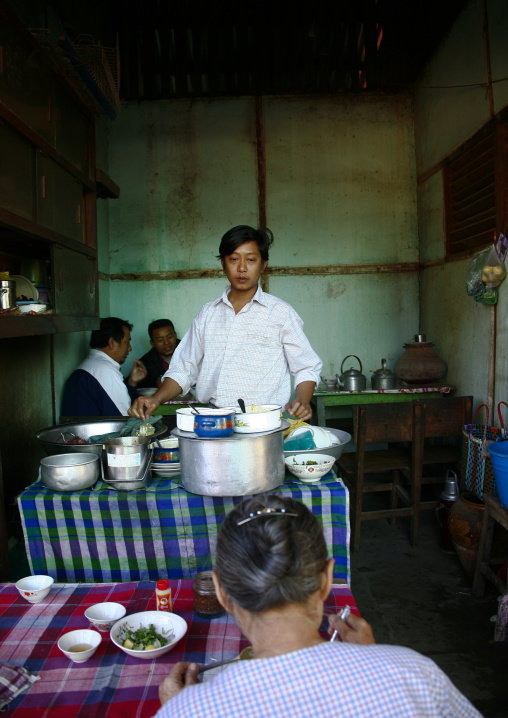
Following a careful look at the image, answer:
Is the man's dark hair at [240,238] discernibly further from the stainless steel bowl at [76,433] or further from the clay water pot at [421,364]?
the clay water pot at [421,364]

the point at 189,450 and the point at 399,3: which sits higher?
the point at 399,3

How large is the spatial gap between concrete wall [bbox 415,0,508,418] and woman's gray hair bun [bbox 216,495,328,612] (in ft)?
11.5

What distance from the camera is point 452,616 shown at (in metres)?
3.17

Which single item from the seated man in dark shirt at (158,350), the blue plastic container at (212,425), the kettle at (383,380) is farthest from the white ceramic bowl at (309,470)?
the seated man in dark shirt at (158,350)

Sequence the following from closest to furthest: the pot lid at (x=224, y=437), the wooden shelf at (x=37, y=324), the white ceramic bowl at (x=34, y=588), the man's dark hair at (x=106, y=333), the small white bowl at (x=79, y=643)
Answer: the small white bowl at (x=79, y=643) → the white ceramic bowl at (x=34, y=588) → the pot lid at (x=224, y=437) → the wooden shelf at (x=37, y=324) → the man's dark hair at (x=106, y=333)

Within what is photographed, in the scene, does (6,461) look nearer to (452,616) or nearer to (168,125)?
(452,616)

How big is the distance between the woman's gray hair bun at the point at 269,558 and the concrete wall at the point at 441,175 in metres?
3.52

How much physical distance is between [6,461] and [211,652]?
223cm

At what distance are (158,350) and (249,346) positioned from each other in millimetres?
3072

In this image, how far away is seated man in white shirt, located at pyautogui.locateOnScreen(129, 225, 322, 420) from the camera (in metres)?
2.92

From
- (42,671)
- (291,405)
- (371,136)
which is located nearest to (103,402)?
(291,405)

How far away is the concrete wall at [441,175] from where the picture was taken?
13.9 feet

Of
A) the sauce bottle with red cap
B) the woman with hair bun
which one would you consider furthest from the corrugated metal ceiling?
the woman with hair bun

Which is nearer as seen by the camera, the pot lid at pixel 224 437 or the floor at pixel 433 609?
the pot lid at pixel 224 437
